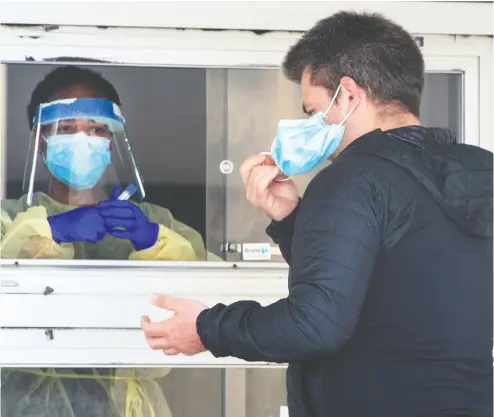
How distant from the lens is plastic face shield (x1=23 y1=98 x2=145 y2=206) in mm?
1975

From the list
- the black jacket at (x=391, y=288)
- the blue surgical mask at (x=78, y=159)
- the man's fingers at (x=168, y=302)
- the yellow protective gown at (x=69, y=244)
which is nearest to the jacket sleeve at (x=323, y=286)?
the black jacket at (x=391, y=288)

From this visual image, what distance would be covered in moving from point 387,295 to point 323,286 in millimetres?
132

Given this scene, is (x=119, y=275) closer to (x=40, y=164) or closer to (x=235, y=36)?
(x=40, y=164)

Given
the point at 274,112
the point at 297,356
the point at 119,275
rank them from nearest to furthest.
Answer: the point at 297,356 < the point at 119,275 < the point at 274,112

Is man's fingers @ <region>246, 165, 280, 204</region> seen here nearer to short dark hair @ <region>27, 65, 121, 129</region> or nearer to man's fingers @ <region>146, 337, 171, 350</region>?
man's fingers @ <region>146, 337, 171, 350</region>

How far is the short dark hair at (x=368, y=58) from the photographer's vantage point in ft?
4.14

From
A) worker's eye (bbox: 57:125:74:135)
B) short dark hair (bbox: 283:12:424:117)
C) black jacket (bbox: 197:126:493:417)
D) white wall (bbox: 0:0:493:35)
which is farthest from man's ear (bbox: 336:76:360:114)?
worker's eye (bbox: 57:125:74:135)

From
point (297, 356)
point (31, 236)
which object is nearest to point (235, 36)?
point (31, 236)

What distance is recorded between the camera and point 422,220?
1107mm

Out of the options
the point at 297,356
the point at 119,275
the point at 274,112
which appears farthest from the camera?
the point at 274,112

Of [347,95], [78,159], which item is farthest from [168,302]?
[78,159]

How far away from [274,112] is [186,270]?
544 millimetres

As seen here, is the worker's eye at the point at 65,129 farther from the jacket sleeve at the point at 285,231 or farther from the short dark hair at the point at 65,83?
the jacket sleeve at the point at 285,231

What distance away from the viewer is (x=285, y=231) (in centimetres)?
142
